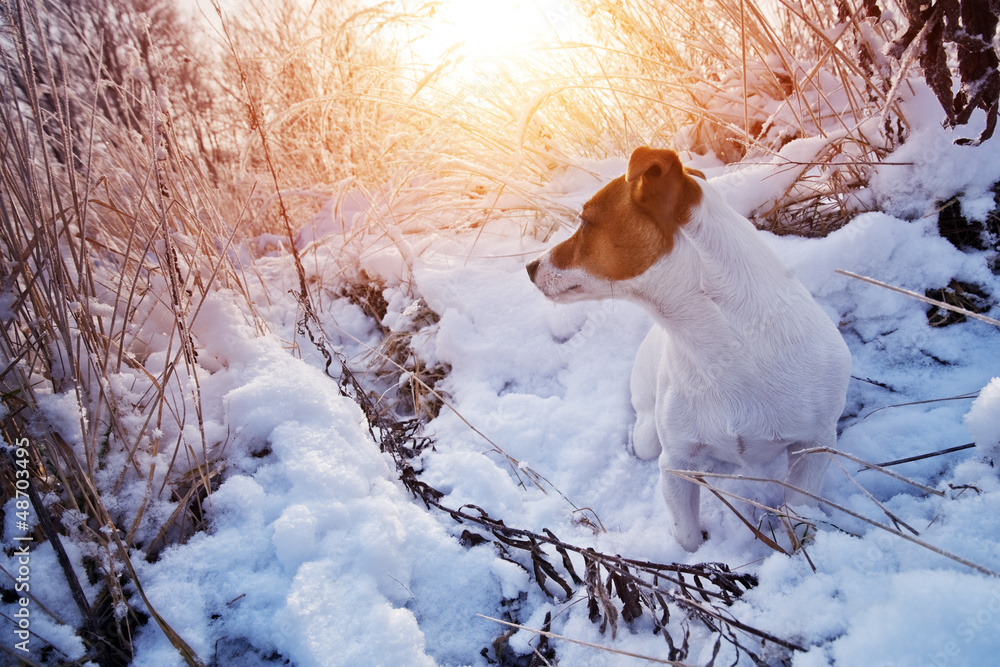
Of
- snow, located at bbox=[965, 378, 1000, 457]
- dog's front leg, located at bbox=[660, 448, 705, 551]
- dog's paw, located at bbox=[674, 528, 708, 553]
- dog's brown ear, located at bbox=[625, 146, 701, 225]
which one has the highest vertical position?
dog's brown ear, located at bbox=[625, 146, 701, 225]

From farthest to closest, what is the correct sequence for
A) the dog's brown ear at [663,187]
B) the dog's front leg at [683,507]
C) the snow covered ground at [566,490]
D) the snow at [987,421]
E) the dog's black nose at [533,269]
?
the dog's black nose at [533,269] → the dog's front leg at [683,507] → the dog's brown ear at [663,187] → the snow at [987,421] → the snow covered ground at [566,490]

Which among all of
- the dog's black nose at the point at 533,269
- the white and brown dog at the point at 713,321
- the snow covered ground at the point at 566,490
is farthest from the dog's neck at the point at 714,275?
the snow covered ground at the point at 566,490

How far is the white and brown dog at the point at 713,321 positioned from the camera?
1.45 m

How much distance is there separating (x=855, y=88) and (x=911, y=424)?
168 centimetres

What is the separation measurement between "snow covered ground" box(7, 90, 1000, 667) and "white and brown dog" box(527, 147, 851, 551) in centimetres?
25

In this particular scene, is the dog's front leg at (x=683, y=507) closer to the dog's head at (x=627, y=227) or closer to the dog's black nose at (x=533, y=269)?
the dog's head at (x=627, y=227)

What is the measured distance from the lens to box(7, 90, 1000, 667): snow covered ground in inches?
40.8

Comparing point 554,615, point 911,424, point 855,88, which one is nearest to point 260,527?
point 554,615

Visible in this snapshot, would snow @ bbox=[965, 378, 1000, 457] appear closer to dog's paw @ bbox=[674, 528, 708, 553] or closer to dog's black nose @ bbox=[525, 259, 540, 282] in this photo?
dog's paw @ bbox=[674, 528, 708, 553]

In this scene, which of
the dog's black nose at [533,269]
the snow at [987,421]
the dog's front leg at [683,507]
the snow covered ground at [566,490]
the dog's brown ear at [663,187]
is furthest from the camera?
the dog's black nose at [533,269]

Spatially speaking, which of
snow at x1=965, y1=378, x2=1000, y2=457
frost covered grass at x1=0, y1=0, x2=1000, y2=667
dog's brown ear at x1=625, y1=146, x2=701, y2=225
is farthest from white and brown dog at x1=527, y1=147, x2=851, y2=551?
snow at x1=965, y1=378, x2=1000, y2=457

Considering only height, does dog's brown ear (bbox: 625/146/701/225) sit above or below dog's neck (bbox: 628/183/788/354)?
above

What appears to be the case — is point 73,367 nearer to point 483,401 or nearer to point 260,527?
point 260,527

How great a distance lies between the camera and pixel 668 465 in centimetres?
167
